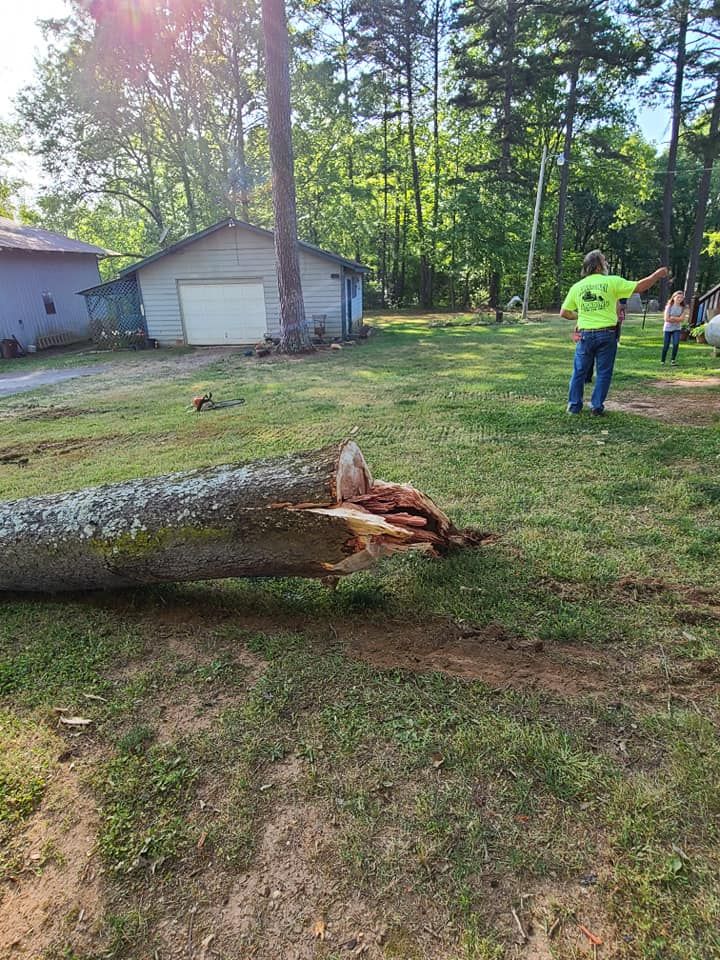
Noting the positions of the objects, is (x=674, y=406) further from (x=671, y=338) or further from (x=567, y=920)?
(x=567, y=920)

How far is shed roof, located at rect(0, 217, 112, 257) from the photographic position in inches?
642

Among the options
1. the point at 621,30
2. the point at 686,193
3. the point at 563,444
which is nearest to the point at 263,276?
the point at 563,444

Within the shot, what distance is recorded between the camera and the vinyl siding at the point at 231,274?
49.2 ft

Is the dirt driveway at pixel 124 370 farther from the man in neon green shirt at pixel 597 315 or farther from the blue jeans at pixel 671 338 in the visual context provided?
the blue jeans at pixel 671 338

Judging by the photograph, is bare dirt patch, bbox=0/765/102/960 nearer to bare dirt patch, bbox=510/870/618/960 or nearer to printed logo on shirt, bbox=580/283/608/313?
bare dirt patch, bbox=510/870/618/960

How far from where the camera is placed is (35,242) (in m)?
17.7

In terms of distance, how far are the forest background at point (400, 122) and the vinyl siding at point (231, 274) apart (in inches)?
347

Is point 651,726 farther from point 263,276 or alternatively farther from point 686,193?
point 686,193

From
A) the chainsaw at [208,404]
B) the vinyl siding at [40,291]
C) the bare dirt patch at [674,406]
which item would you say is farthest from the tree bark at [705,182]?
the vinyl siding at [40,291]

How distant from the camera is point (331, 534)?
242cm

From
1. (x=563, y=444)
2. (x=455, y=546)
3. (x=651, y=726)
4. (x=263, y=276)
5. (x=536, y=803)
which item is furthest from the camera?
(x=263, y=276)

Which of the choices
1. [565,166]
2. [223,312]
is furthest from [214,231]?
[565,166]

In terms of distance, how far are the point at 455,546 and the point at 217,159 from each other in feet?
94.6

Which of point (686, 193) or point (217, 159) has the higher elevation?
point (217, 159)
